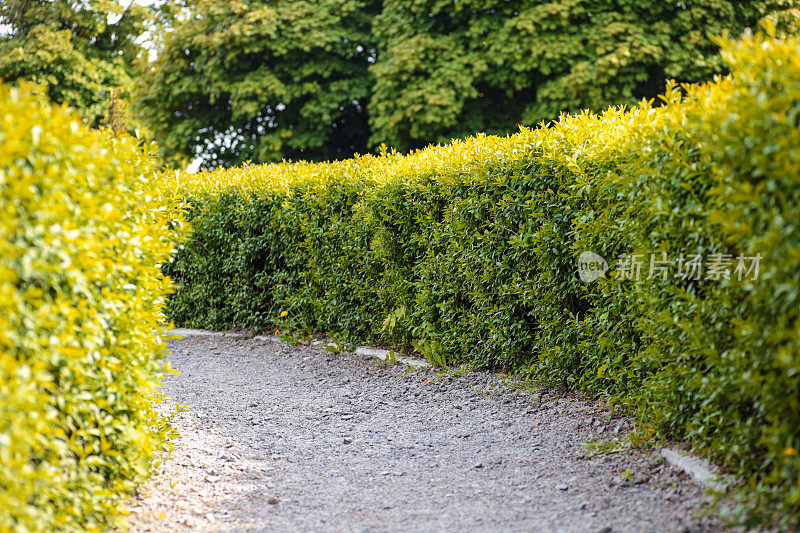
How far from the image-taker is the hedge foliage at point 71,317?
2.84m

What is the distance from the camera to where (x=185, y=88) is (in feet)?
64.4

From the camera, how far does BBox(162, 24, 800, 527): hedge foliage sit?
10.3 feet

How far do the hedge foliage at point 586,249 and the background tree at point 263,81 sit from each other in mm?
8779

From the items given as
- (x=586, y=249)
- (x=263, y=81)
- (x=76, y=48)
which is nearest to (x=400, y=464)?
(x=586, y=249)

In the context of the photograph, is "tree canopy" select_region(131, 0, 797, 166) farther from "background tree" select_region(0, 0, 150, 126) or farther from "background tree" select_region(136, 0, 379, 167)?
"background tree" select_region(0, 0, 150, 126)

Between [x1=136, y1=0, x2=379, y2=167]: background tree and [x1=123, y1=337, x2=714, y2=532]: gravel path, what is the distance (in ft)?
42.9

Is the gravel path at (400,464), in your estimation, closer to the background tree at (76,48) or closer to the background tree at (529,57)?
the background tree at (529,57)

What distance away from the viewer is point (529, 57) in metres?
16.5

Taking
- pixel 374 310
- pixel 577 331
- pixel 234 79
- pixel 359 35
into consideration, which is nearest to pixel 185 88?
pixel 234 79

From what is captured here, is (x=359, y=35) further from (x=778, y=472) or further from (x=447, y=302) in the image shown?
(x=778, y=472)

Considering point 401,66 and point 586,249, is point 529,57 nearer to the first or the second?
point 401,66

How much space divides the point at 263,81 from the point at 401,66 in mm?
4095

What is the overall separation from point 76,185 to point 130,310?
3.09 ft

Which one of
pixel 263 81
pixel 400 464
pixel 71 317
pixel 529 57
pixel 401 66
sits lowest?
pixel 400 464
